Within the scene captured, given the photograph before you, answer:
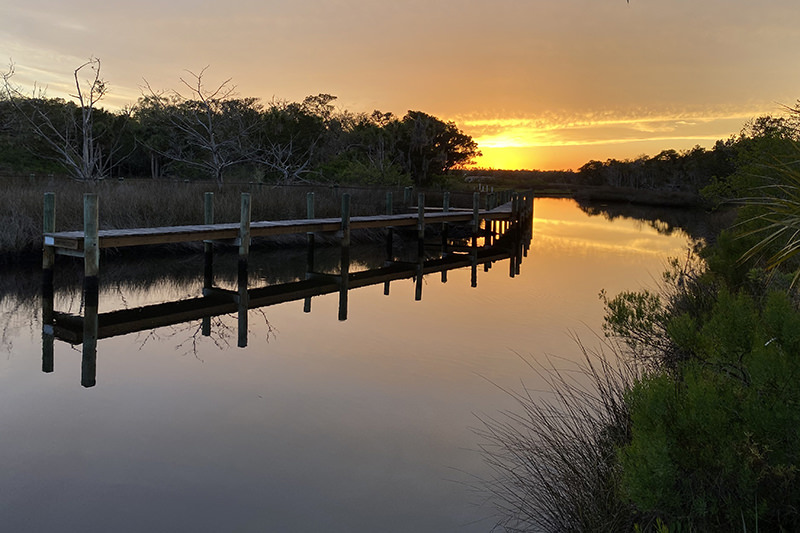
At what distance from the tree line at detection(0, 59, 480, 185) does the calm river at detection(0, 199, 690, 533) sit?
12.8m

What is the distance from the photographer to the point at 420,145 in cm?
4725

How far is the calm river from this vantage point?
18.2 ft

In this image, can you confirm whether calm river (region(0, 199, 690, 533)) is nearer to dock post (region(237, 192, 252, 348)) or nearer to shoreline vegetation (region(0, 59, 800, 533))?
shoreline vegetation (region(0, 59, 800, 533))

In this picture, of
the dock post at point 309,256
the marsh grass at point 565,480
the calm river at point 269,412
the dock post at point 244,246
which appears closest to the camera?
the marsh grass at point 565,480

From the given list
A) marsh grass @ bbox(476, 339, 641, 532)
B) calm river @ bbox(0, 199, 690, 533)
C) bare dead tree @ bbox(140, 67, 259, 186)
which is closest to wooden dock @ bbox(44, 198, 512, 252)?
calm river @ bbox(0, 199, 690, 533)

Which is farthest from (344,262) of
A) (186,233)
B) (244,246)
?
(186,233)

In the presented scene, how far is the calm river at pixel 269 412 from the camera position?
5.55 meters

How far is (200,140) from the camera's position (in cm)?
2780

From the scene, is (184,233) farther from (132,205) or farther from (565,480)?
(565,480)

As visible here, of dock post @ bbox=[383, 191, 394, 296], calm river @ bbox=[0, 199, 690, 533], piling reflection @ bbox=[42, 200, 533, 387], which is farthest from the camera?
dock post @ bbox=[383, 191, 394, 296]

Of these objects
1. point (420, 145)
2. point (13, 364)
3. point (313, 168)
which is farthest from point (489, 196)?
point (13, 364)

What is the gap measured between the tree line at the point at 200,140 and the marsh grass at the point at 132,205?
2142mm

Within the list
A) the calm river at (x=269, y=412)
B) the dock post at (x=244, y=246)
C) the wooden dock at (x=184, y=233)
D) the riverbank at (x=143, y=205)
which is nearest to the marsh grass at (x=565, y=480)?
the calm river at (x=269, y=412)

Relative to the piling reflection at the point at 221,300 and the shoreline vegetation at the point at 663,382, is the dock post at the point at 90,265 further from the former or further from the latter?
the shoreline vegetation at the point at 663,382
